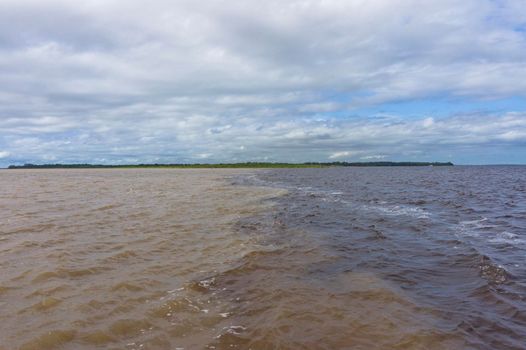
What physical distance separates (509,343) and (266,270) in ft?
17.0

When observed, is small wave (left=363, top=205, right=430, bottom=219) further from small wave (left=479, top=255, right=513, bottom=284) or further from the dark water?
small wave (left=479, top=255, right=513, bottom=284)

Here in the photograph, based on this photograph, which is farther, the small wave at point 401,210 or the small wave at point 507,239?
the small wave at point 401,210

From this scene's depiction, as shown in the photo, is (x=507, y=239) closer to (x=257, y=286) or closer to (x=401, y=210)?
(x=401, y=210)

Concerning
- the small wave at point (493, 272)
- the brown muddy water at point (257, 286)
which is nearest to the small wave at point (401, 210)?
the brown muddy water at point (257, 286)

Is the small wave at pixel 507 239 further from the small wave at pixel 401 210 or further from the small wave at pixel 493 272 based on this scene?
the small wave at pixel 401 210

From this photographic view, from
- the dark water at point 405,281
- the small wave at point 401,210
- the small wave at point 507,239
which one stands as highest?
the small wave at point 401,210

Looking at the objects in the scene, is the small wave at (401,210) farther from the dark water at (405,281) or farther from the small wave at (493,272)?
the small wave at (493,272)

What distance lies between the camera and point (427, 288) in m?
8.45

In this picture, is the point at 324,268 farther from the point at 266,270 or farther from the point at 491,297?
the point at 491,297

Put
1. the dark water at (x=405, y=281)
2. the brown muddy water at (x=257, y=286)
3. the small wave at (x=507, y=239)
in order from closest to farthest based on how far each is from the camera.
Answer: the brown muddy water at (x=257, y=286), the dark water at (x=405, y=281), the small wave at (x=507, y=239)

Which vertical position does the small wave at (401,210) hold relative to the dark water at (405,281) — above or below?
above

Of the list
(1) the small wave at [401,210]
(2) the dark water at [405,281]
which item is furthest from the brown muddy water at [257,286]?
(1) the small wave at [401,210]

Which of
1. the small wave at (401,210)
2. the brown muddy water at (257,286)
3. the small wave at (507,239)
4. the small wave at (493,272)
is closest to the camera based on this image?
the brown muddy water at (257,286)

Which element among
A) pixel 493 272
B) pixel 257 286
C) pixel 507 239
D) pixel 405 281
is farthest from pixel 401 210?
pixel 257 286
